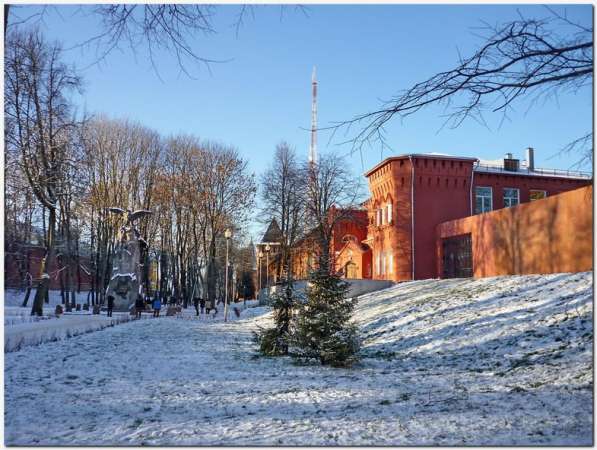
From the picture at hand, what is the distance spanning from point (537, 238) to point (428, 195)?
13175 millimetres

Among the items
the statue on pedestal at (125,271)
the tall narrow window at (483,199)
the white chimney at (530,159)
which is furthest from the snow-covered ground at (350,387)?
the white chimney at (530,159)

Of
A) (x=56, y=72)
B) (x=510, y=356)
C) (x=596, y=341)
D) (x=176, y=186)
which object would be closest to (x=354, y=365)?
(x=510, y=356)

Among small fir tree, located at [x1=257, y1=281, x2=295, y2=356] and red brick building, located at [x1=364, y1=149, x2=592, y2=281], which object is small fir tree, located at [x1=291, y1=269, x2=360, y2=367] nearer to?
small fir tree, located at [x1=257, y1=281, x2=295, y2=356]

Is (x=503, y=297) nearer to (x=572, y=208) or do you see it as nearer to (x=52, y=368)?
(x=572, y=208)

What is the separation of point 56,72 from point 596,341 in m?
15.6

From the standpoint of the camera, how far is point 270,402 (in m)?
6.42

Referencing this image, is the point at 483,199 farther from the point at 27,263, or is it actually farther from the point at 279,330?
the point at 27,263

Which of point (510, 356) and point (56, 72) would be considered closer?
point (510, 356)

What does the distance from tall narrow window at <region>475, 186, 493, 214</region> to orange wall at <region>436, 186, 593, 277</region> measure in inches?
363

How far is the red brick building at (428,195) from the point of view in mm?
28969

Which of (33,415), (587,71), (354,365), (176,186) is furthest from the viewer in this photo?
(176,186)

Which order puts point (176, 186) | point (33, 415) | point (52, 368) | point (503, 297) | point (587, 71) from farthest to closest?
point (176, 186)
point (503, 297)
point (52, 368)
point (33, 415)
point (587, 71)

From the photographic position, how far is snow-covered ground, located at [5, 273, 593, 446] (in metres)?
4.84

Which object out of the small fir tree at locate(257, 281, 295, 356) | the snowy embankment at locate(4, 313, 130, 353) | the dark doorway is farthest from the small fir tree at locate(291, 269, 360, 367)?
the dark doorway
